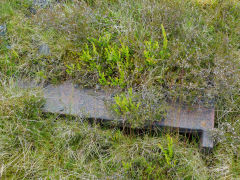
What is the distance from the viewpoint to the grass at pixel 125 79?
2795 mm

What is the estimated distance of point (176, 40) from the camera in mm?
3305

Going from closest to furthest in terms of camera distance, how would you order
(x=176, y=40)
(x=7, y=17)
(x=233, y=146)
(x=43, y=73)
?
(x=233, y=146), (x=176, y=40), (x=43, y=73), (x=7, y=17)

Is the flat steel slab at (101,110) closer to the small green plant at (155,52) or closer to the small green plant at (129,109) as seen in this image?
the small green plant at (129,109)

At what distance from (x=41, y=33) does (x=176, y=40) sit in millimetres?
2076

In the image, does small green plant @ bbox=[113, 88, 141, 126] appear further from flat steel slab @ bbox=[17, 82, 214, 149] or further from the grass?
flat steel slab @ bbox=[17, 82, 214, 149]

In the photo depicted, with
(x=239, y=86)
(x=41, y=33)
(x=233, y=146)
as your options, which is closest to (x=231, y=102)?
(x=239, y=86)

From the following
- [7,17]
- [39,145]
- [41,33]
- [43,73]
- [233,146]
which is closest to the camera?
[233,146]

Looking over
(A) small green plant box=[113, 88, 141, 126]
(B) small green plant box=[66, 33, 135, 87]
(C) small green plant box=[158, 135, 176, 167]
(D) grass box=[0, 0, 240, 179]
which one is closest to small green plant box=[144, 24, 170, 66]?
(D) grass box=[0, 0, 240, 179]

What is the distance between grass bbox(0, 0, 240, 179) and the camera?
2795mm

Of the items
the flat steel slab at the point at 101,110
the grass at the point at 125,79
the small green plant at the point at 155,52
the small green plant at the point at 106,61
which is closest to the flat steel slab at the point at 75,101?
the flat steel slab at the point at 101,110

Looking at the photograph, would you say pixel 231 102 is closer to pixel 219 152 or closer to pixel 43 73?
pixel 219 152

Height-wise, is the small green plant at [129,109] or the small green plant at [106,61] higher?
the small green plant at [106,61]

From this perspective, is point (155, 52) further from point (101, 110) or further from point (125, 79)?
point (101, 110)

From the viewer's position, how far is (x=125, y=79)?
3.20 m
